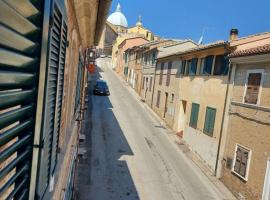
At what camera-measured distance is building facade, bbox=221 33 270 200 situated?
12664 mm

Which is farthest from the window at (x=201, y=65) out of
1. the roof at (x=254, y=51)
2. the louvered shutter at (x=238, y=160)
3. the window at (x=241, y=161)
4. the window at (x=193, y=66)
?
the louvered shutter at (x=238, y=160)

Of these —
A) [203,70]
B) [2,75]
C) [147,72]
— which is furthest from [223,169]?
[147,72]

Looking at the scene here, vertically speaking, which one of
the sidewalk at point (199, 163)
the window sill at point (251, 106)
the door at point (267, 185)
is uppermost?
the window sill at point (251, 106)

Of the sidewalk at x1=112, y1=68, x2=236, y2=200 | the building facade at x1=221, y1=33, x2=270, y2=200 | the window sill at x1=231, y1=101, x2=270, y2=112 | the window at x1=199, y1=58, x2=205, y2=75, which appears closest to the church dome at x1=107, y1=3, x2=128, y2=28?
the sidewalk at x1=112, y1=68, x2=236, y2=200

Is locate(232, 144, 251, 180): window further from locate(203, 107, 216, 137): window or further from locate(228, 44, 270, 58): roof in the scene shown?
locate(228, 44, 270, 58): roof

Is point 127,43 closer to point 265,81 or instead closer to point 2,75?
point 265,81

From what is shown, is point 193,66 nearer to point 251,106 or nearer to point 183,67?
point 183,67

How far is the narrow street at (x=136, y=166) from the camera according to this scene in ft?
43.4

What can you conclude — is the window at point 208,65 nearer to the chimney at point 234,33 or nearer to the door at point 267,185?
the chimney at point 234,33

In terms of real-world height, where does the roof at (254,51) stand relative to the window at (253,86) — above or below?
above

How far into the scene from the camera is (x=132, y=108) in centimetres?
3114

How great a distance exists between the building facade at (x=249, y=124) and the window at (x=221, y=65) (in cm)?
94

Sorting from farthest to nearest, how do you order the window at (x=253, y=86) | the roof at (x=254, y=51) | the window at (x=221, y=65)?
the window at (x=221, y=65)
the window at (x=253, y=86)
the roof at (x=254, y=51)

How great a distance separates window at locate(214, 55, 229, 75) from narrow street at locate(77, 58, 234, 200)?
18.7 feet
